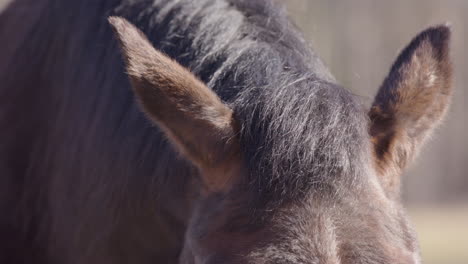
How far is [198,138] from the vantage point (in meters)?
2.92

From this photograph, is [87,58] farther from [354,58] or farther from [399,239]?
[354,58]

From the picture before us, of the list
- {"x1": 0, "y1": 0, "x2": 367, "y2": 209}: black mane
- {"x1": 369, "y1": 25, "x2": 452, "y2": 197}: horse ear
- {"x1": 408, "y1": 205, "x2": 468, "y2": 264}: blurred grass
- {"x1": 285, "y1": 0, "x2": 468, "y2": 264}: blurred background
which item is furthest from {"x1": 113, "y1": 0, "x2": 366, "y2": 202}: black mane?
{"x1": 285, "y1": 0, "x2": 468, "y2": 264}: blurred background

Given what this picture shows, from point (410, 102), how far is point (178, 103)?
0.78 m

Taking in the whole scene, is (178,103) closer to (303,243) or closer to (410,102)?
(303,243)

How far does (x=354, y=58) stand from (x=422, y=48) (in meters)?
10.4

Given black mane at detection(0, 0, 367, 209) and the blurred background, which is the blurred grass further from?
black mane at detection(0, 0, 367, 209)

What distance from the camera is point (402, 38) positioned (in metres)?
13.8

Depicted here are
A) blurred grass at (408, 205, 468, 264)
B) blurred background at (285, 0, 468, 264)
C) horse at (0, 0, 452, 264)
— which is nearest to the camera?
horse at (0, 0, 452, 264)

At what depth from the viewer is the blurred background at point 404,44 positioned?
1316 cm

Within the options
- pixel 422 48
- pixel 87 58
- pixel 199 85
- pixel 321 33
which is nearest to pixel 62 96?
pixel 87 58

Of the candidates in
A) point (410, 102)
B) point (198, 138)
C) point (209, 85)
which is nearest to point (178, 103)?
point (198, 138)

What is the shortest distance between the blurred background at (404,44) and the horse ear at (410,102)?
29.9ft

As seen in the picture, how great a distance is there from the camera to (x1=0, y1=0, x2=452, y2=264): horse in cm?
270

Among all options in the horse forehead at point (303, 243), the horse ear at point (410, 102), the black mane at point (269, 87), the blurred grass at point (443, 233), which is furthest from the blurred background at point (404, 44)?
the horse forehead at point (303, 243)
